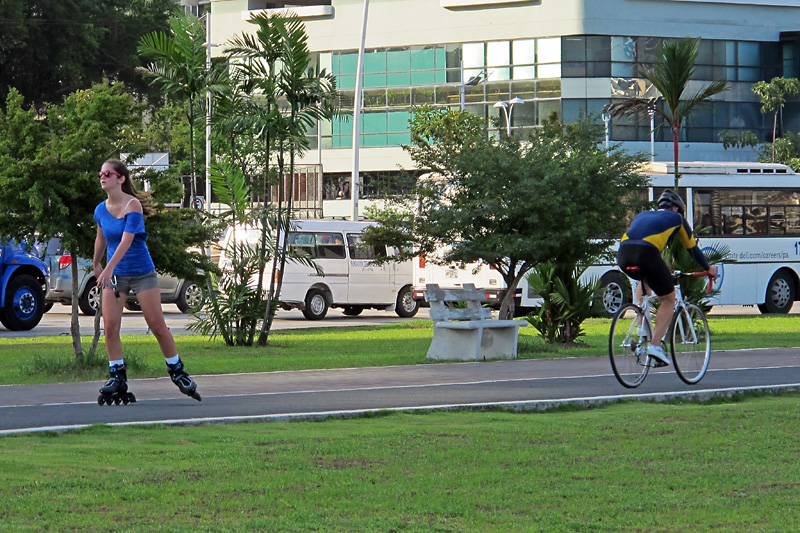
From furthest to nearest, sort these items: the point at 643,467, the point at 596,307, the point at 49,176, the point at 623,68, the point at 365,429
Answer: the point at 623,68, the point at 596,307, the point at 49,176, the point at 365,429, the point at 643,467

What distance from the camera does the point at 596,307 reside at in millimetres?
18562

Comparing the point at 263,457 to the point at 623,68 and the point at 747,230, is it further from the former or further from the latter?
the point at 623,68

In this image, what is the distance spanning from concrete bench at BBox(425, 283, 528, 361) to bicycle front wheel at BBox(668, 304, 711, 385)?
407 cm

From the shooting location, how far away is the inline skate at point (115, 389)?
412 inches

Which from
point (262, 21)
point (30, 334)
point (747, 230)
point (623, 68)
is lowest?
point (30, 334)

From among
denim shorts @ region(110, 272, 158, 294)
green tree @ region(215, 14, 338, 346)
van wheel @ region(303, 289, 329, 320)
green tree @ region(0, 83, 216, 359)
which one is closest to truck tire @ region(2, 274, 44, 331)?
green tree @ region(215, 14, 338, 346)

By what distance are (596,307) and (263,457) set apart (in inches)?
461

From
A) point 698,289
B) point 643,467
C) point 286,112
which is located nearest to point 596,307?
point 698,289

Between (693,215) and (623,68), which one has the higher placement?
(623,68)

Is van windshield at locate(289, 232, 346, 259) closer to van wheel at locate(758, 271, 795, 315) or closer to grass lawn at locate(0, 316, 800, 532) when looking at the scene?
van wheel at locate(758, 271, 795, 315)

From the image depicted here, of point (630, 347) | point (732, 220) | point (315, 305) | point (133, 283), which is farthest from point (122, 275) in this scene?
point (732, 220)

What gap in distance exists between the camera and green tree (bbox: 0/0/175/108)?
4509 centimetres

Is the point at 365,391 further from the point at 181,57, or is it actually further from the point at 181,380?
the point at 181,57

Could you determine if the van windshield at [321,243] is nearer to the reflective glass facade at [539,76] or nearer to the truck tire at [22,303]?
the truck tire at [22,303]
